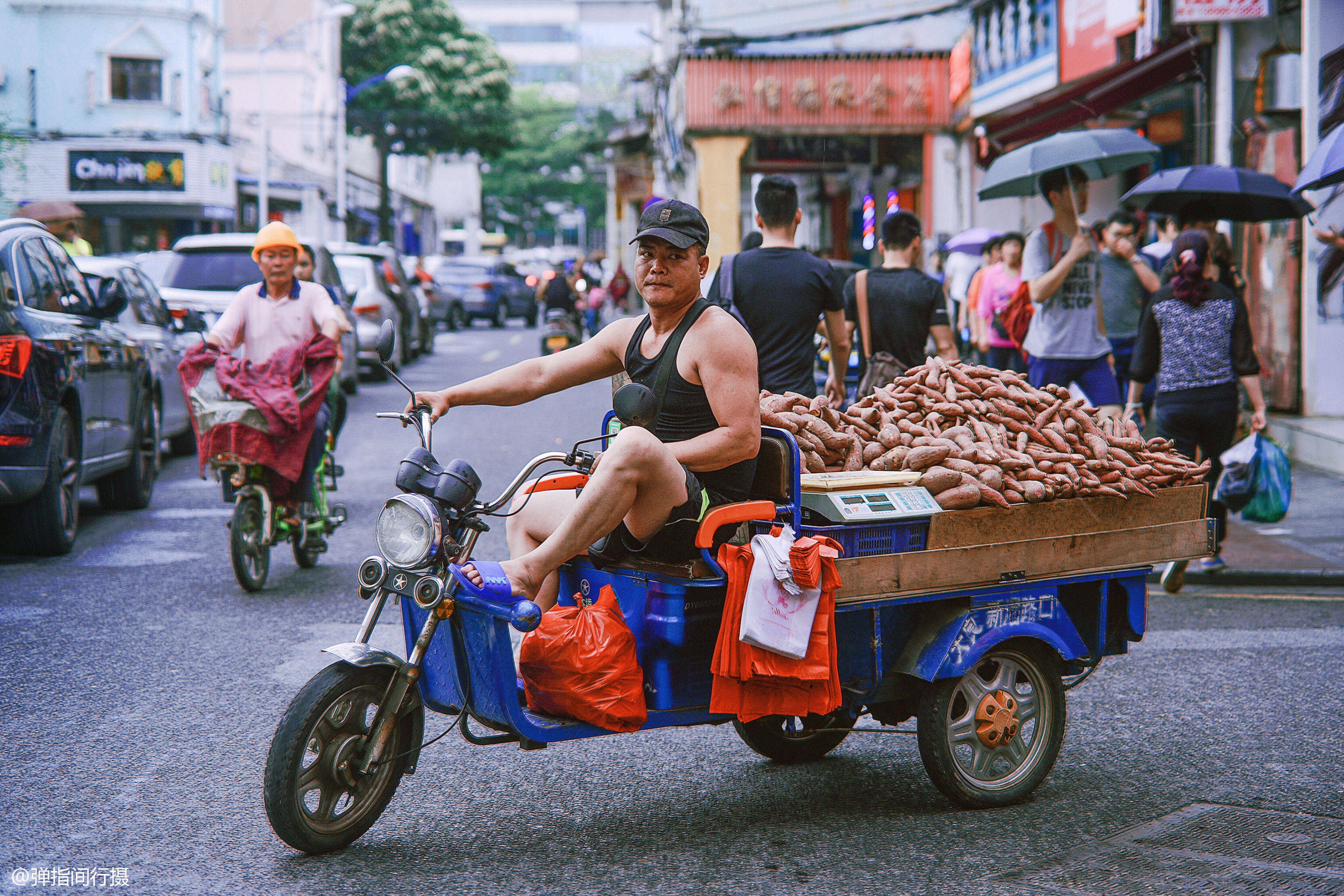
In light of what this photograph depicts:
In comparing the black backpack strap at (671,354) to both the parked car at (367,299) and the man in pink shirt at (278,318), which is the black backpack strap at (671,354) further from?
the parked car at (367,299)

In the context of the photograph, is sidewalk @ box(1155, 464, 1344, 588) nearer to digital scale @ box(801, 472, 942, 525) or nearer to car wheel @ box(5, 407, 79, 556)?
digital scale @ box(801, 472, 942, 525)

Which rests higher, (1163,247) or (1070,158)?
(1070,158)

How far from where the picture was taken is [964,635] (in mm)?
4180

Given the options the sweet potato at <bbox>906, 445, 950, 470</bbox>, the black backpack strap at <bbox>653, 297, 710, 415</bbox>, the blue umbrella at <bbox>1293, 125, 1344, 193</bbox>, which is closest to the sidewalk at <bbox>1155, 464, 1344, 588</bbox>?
the blue umbrella at <bbox>1293, 125, 1344, 193</bbox>

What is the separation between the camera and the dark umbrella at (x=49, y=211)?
11.8 m

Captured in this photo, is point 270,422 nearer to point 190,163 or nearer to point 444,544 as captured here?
point 444,544

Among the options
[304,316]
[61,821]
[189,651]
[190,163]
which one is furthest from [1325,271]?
[190,163]

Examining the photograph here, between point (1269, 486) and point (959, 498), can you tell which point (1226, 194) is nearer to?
point (1269, 486)

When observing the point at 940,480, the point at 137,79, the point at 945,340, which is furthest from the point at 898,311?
the point at 137,79

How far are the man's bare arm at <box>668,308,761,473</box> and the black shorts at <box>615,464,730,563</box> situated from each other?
76 millimetres

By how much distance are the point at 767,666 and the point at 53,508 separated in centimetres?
572

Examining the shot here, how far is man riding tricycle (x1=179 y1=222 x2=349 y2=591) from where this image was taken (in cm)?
725

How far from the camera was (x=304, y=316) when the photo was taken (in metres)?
7.63

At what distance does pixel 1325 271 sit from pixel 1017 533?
922cm
